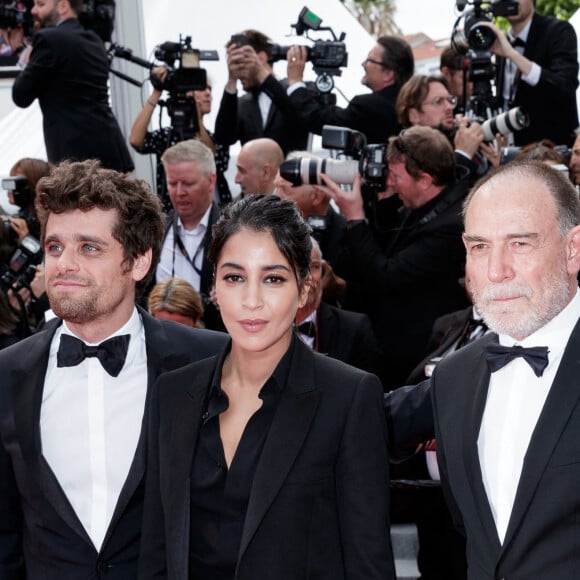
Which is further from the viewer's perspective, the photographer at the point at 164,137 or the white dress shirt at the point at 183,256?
the photographer at the point at 164,137

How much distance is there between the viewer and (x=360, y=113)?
5344 mm

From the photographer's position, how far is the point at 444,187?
4.34 meters

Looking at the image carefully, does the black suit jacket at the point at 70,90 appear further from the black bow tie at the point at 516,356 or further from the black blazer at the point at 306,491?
the black bow tie at the point at 516,356

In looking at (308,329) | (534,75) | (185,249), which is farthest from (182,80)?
(308,329)

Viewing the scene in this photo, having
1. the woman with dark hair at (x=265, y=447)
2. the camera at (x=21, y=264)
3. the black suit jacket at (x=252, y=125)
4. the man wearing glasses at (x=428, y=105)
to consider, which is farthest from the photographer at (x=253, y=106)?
the woman with dark hair at (x=265, y=447)

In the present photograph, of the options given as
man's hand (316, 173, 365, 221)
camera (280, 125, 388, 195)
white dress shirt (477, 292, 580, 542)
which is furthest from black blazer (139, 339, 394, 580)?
camera (280, 125, 388, 195)

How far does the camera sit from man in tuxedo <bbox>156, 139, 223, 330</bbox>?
4770 millimetres

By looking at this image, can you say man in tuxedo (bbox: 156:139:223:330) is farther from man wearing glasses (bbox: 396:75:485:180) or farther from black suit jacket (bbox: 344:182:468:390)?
man wearing glasses (bbox: 396:75:485:180)

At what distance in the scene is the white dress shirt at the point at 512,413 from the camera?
1996 millimetres

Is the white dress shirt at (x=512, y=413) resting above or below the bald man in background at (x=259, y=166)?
below

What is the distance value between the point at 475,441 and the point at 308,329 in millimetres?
1876

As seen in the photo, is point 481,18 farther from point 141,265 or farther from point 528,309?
point 528,309

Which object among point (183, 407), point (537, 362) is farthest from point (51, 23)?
point (537, 362)

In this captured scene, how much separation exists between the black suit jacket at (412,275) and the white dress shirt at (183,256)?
821 mm
